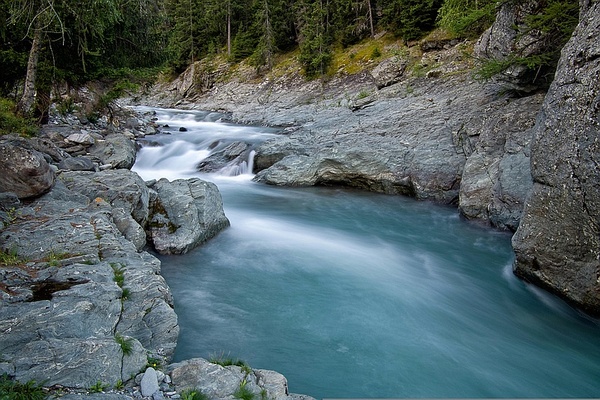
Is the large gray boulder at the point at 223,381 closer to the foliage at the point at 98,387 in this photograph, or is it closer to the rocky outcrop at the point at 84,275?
the rocky outcrop at the point at 84,275

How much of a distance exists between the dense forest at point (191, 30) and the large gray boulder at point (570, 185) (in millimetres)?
3825

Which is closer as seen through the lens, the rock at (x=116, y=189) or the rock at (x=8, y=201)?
the rock at (x=8, y=201)

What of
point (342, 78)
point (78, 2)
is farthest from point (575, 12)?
point (342, 78)

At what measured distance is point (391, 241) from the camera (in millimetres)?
10102

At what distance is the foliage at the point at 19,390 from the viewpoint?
2893mm

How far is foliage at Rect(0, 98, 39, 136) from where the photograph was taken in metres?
8.88

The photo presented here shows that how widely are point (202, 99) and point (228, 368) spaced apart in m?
39.5

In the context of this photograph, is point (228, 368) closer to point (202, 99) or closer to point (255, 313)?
point (255, 313)

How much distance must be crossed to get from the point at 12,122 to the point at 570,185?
11.7m

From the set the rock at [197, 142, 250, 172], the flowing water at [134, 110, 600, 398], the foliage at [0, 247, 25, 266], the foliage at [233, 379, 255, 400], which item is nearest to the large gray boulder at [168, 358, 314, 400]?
the foliage at [233, 379, 255, 400]

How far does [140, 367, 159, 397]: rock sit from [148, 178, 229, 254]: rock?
4653 millimetres

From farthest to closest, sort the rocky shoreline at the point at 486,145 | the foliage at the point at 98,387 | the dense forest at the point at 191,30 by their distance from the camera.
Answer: the dense forest at the point at 191,30 → the rocky shoreline at the point at 486,145 → the foliage at the point at 98,387

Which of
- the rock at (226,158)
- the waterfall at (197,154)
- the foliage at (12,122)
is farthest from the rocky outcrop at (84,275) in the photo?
the rock at (226,158)

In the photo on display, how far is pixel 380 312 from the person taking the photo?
6551 mm
